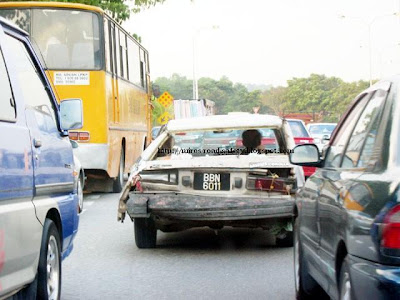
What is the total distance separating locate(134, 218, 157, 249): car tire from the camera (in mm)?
10656

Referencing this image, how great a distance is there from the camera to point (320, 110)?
477 ft

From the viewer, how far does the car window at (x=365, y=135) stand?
5.19m

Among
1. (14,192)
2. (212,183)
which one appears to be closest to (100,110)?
(212,183)

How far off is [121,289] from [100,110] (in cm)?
1092

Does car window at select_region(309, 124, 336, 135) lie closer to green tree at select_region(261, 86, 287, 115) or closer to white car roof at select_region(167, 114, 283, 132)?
white car roof at select_region(167, 114, 283, 132)

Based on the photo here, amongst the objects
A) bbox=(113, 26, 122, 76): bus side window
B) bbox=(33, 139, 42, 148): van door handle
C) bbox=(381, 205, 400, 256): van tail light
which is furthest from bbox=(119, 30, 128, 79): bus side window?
bbox=(381, 205, 400, 256): van tail light

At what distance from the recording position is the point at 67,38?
1847 cm

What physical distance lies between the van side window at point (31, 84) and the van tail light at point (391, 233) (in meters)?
2.67

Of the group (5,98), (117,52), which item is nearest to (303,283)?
(5,98)

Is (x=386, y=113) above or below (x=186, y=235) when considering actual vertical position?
above

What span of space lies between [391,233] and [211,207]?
578 cm

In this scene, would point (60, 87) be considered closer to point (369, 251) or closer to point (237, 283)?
point (237, 283)

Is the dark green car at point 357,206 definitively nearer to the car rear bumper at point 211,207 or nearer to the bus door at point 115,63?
the car rear bumper at point 211,207

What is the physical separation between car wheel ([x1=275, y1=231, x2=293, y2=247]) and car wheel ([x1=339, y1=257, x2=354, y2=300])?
5.42m
